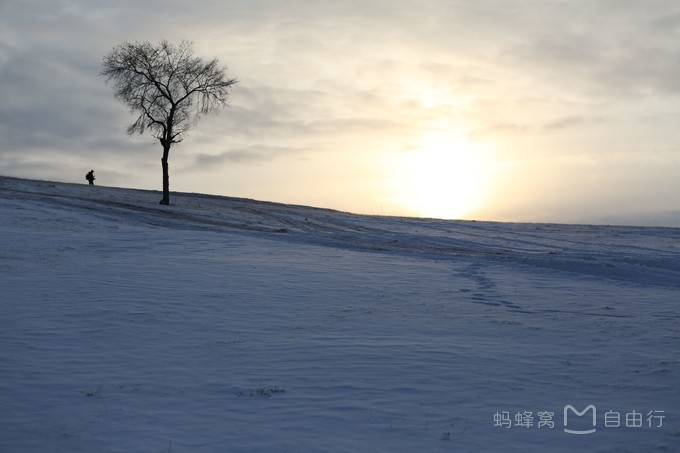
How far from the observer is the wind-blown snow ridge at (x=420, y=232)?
23312 millimetres

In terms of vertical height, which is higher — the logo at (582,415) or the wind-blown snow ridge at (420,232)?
the wind-blown snow ridge at (420,232)

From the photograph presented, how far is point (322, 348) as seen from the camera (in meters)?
11.0

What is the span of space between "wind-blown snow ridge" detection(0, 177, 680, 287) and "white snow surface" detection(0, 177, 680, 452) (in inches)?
20.2

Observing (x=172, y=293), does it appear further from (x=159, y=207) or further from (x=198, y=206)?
(x=198, y=206)

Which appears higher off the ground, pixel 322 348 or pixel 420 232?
pixel 420 232

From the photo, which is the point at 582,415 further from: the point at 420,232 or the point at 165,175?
the point at 165,175

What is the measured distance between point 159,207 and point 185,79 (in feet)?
29.2

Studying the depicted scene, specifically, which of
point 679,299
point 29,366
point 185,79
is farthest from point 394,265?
point 185,79

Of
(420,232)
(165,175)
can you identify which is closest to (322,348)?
(420,232)

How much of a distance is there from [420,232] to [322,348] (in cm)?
2633

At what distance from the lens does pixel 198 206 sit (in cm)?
4288

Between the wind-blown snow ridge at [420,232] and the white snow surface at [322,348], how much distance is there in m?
0.51

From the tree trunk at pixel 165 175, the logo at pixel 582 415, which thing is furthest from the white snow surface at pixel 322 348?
the tree trunk at pixel 165 175

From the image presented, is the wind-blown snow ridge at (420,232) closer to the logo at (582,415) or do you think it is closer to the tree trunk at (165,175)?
the tree trunk at (165,175)
